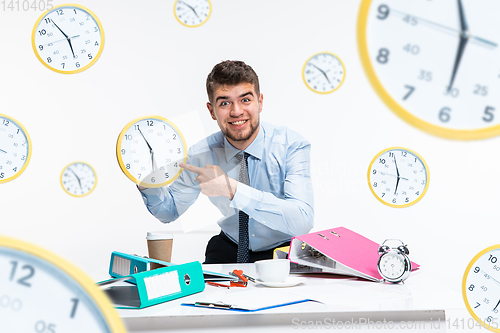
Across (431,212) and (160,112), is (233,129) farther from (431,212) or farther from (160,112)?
(431,212)

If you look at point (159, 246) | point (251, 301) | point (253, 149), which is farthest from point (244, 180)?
point (251, 301)

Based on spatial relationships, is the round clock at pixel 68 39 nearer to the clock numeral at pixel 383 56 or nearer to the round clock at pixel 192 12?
the round clock at pixel 192 12

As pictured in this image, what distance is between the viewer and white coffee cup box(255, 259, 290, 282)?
43.2 inches

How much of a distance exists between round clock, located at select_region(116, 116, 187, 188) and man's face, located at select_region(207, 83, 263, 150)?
37 cm

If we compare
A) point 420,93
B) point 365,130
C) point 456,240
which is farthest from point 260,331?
point 456,240

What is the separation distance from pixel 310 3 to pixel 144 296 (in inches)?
118

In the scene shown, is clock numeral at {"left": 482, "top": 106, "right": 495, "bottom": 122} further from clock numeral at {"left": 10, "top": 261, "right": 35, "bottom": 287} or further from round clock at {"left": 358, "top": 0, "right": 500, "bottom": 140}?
clock numeral at {"left": 10, "top": 261, "right": 35, "bottom": 287}

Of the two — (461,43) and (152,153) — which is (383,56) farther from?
(152,153)

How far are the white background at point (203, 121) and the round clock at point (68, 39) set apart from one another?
0.21 m

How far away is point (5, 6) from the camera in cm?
309

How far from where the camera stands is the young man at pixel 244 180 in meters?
1.80

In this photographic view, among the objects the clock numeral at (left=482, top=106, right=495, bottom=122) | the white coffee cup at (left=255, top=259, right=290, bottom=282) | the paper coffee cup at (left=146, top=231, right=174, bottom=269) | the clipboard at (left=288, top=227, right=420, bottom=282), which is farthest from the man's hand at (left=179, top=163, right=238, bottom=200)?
the clock numeral at (left=482, top=106, right=495, bottom=122)

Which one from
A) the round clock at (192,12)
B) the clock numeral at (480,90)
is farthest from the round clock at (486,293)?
the round clock at (192,12)

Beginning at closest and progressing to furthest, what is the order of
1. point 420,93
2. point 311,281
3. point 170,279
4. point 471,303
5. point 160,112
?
point 420,93
point 170,279
point 311,281
point 471,303
point 160,112
